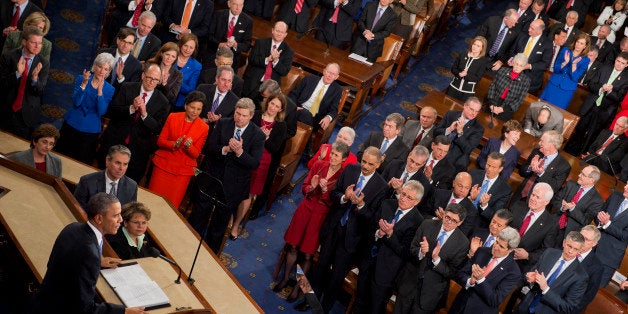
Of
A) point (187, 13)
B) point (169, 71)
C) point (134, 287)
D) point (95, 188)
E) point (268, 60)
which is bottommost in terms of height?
point (134, 287)

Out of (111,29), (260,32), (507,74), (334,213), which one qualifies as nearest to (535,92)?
(507,74)

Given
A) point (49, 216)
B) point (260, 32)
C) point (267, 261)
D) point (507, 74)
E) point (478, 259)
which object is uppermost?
point (507, 74)

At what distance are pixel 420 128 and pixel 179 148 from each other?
98.8 inches

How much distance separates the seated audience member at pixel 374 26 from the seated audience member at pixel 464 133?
1907mm

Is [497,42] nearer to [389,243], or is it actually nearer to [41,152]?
[389,243]

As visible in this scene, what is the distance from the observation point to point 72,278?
4340mm

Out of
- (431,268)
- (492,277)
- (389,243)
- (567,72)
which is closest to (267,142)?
(389,243)

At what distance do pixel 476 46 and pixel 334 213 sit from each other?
10.1ft

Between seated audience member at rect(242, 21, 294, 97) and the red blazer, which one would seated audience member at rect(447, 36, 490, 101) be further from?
the red blazer

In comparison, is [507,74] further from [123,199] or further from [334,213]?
[123,199]

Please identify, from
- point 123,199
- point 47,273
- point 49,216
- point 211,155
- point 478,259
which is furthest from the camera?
point 211,155

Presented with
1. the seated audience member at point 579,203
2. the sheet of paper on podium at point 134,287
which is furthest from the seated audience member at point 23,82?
the seated audience member at point 579,203

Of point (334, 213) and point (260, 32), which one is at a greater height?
point (260, 32)

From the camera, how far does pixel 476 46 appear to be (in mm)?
9172
